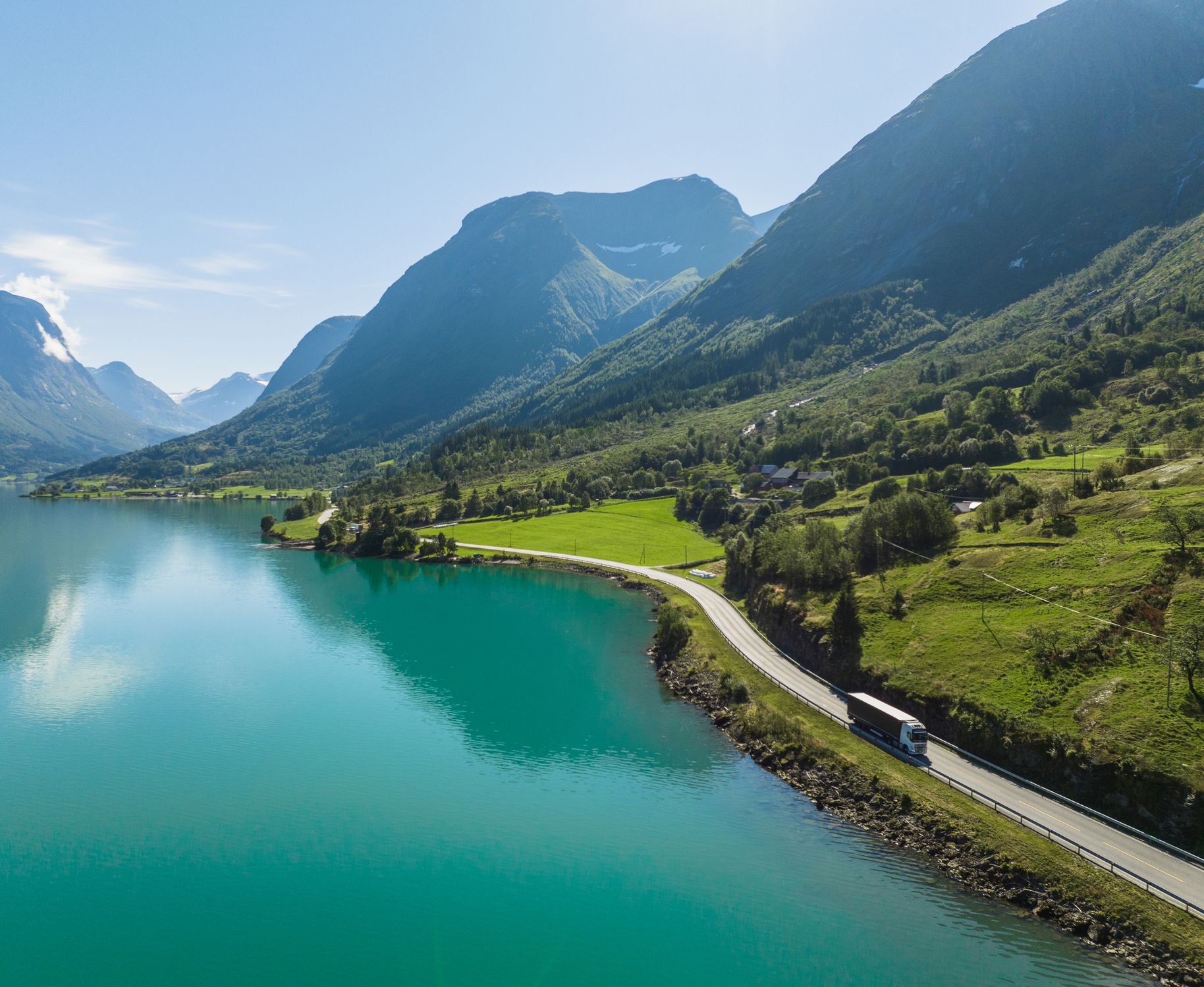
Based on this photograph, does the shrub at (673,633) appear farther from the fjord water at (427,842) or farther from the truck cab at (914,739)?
the truck cab at (914,739)

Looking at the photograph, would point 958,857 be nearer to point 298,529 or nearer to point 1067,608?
point 1067,608

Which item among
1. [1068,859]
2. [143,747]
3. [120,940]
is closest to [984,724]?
[1068,859]

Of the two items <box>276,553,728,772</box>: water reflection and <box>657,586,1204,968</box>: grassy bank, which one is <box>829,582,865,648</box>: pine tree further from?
<box>276,553,728,772</box>: water reflection

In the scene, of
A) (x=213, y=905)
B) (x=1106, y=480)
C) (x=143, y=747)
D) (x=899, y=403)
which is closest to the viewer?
(x=213, y=905)

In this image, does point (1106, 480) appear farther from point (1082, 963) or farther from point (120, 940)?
point (120, 940)

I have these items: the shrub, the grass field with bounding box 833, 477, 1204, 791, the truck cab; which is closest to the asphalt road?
the truck cab
